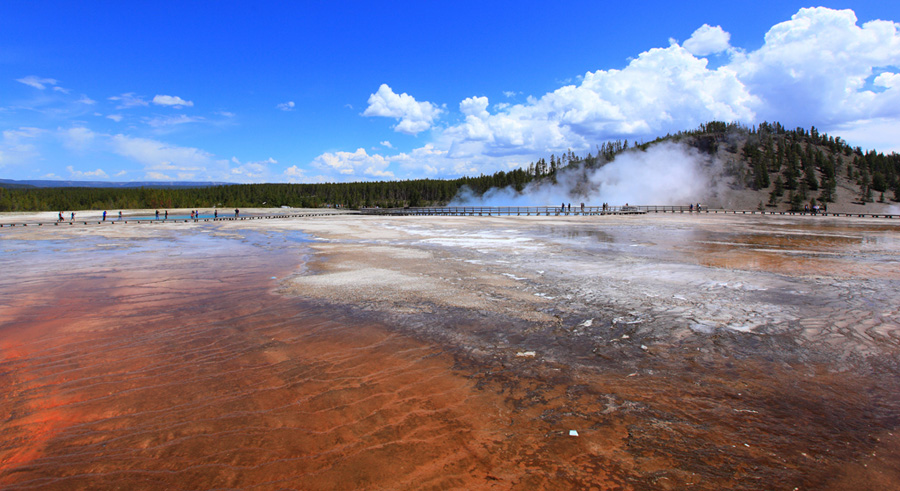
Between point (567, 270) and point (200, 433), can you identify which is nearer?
point (200, 433)

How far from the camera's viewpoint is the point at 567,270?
40.8 ft

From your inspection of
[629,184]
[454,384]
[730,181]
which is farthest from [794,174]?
[454,384]

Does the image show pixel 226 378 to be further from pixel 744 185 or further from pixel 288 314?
pixel 744 185

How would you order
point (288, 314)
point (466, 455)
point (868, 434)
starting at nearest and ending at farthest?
point (466, 455), point (868, 434), point (288, 314)

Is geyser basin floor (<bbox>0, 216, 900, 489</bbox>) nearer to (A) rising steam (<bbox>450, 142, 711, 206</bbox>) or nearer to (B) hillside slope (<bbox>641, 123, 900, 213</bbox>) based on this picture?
(B) hillside slope (<bbox>641, 123, 900, 213</bbox>)

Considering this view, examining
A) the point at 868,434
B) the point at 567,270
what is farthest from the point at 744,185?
Result: the point at 868,434

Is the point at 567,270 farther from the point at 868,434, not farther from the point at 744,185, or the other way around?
the point at 744,185

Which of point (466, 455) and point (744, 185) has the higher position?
point (744, 185)

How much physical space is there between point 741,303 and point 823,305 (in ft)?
4.95

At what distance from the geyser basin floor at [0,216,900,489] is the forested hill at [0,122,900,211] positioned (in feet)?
335

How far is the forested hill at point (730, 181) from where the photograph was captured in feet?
314

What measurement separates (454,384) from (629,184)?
113582mm

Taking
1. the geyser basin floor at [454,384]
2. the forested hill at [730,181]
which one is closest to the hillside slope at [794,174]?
the forested hill at [730,181]

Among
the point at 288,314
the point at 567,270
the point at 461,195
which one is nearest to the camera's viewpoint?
the point at 288,314
